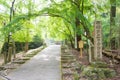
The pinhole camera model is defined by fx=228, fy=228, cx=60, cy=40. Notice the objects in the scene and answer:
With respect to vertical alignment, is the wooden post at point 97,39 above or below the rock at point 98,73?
above

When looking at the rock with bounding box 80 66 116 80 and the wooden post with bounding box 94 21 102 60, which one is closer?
the rock with bounding box 80 66 116 80

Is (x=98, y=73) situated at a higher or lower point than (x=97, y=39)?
lower

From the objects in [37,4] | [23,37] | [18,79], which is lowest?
[18,79]

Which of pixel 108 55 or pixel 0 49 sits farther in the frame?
pixel 0 49

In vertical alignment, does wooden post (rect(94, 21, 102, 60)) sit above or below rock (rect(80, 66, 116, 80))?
above

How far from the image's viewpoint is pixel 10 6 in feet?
68.5

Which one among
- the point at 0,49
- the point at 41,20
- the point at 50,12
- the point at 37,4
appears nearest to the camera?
the point at 50,12

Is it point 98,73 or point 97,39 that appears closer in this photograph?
point 98,73

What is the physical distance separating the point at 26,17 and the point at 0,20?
24.8 feet

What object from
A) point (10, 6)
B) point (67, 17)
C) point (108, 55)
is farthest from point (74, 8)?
point (10, 6)

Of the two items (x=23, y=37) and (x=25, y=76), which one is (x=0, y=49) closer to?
(x=23, y=37)

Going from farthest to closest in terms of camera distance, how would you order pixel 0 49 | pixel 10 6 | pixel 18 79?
pixel 0 49
pixel 10 6
pixel 18 79

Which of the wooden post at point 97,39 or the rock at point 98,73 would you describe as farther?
the wooden post at point 97,39

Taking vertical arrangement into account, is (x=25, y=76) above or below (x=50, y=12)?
below
